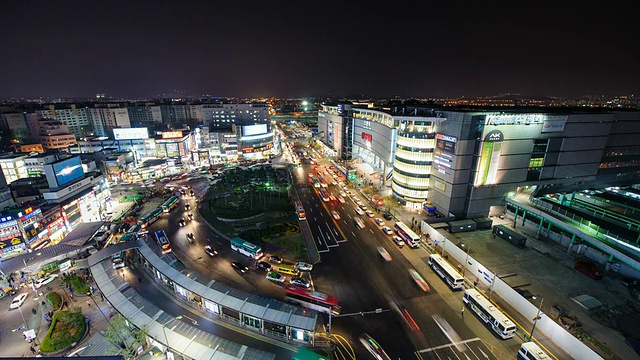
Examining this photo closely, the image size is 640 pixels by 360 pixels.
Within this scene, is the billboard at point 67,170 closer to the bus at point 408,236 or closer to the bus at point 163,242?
the bus at point 163,242

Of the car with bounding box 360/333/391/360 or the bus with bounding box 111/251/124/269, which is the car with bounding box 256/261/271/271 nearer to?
the car with bounding box 360/333/391/360

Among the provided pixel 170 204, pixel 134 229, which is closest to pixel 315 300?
pixel 134 229

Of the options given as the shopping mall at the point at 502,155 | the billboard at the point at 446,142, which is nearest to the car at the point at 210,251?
the shopping mall at the point at 502,155

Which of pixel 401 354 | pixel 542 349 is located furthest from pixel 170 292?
pixel 542 349

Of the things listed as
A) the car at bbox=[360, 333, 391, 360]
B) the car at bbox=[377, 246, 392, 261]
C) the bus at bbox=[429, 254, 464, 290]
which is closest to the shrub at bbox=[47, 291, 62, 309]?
the car at bbox=[360, 333, 391, 360]

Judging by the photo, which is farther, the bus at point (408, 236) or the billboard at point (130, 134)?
the billboard at point (130, 134)
